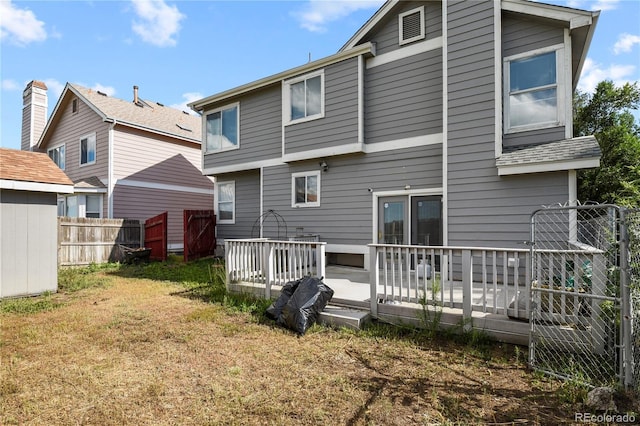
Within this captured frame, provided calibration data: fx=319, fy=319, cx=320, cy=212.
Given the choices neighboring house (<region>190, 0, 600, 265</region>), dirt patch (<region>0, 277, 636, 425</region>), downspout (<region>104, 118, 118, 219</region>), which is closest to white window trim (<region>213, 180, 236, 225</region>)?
neighboring house (<region>190, 0, 600, 265</region>)

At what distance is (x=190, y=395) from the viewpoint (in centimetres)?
297

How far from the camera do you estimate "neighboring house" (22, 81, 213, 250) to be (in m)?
13.9

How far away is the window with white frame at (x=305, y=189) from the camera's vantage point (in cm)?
949

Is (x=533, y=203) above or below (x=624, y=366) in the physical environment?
above

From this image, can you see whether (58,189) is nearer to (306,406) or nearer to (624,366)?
(306,406)

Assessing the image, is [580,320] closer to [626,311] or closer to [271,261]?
[626,311]

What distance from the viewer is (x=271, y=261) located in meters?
6.03

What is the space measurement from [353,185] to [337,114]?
1991mm

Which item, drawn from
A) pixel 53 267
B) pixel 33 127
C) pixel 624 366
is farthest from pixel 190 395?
pixel 33 127

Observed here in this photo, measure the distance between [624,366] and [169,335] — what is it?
5144 mm

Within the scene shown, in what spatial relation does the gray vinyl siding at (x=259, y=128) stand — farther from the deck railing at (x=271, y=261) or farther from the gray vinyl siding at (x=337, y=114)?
the deck railing at (x=271, y=261)

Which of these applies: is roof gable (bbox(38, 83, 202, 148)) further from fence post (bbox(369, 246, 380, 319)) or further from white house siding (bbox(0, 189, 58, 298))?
fence post (bbox(369, 246, 380, 319))

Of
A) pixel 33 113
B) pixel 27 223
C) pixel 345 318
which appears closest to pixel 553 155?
pixel 345 318

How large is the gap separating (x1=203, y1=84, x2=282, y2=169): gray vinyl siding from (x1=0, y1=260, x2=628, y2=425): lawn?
21.3ft
